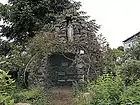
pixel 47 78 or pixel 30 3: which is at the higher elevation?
pixel 30 3

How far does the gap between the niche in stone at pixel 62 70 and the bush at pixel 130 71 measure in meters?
4.71

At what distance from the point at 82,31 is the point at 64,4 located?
472 centimetres

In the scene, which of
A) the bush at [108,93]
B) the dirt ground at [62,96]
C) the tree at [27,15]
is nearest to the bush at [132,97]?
the bush at [108,93]

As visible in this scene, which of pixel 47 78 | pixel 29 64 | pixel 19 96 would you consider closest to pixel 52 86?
pixel 47 78

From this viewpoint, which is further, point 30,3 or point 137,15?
point 137,15

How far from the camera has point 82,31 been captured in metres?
11.0

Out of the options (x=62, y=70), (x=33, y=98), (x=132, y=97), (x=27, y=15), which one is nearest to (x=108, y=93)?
(x=132, y=97)

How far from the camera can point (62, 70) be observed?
11.6 meters

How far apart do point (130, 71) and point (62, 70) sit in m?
5.30

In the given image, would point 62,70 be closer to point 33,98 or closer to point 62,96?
point 62,96

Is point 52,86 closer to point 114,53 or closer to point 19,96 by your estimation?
point 19,96

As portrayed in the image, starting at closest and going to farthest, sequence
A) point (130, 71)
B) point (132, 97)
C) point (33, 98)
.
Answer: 1. point (132, 97)
2. point (130, 71)
3. point (33, 98)

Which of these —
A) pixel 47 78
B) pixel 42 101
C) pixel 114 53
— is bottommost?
pixel 42 101

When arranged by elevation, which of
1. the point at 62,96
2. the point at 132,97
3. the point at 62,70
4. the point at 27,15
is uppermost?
the point at 27,15
